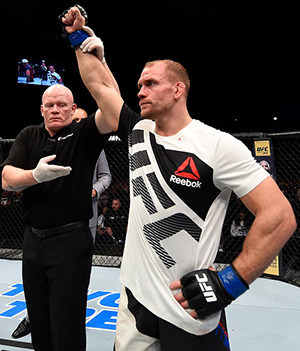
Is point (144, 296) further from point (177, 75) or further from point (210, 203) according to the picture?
point (177, 75)

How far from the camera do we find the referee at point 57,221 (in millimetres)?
1682

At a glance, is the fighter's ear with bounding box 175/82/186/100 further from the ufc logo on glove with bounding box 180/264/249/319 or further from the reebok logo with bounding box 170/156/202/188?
the ufc logo on glove with bounding box 180/264/249/319

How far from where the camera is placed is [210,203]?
1.17 m

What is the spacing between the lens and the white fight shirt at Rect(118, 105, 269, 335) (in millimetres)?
1119

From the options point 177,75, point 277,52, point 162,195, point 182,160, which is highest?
point 277,52

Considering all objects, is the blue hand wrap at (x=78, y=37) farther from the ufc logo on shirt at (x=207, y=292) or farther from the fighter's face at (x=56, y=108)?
the ufc logo on shirt at (x=207, y=292)

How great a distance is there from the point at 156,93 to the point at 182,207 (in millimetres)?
447

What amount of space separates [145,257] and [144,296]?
0.44 ft

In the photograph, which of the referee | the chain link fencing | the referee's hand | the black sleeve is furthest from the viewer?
the chain link fencing

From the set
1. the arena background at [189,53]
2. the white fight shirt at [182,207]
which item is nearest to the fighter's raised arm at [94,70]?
the white fight shirt at [182,207]

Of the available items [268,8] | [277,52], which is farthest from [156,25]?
[277,52]

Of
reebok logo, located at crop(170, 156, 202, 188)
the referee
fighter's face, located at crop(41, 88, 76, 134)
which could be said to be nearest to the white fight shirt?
reebok logo, located at crop(170, 156, 202, 188)

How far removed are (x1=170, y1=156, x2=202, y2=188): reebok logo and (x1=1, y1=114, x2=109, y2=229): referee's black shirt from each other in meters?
0.75

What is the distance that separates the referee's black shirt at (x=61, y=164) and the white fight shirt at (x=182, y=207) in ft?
1.96
